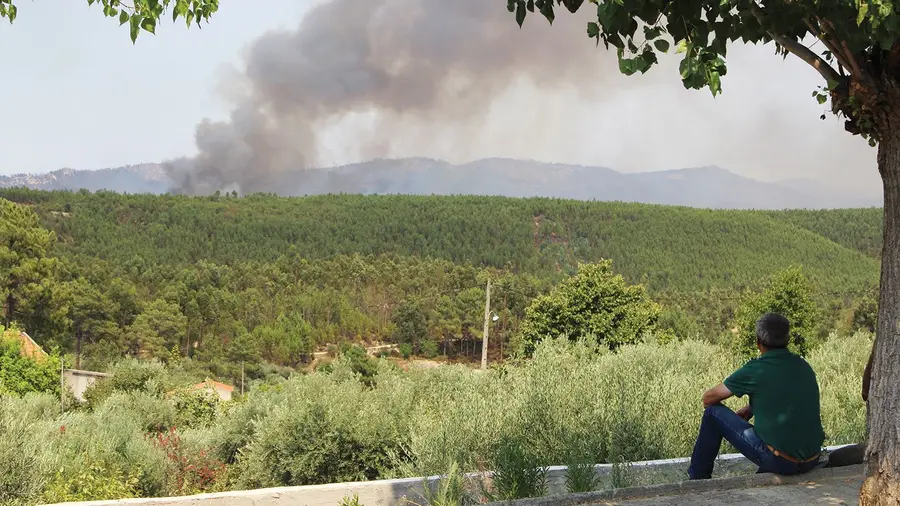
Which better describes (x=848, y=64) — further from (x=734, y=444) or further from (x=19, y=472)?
(x=19, y=472)

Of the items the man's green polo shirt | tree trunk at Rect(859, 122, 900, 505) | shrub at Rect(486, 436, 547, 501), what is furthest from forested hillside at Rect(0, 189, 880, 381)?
tree trunk at Rect(859, 122, 900, 505)

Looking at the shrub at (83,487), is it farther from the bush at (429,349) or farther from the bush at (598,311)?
the bush at (429,349)

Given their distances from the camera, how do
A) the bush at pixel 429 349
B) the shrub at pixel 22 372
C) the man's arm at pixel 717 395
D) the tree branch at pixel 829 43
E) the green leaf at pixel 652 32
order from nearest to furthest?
the green leaf at pixel 652 32 < the tree branch at pixel 829 43 < the man's arm at pixel 717 395 < the shrub at pixel 22 372 < the bush at pixel 429 349

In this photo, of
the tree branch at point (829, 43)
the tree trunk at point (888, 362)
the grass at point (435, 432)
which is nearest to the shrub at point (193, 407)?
the grass at point (435, 432)

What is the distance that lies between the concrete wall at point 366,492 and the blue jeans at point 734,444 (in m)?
0.40

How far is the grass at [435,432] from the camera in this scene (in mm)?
5840

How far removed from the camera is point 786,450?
401 centimetres

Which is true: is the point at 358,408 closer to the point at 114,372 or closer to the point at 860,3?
the point at 860,3

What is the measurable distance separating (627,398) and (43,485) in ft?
17.6

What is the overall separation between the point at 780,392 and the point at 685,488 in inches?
30.0

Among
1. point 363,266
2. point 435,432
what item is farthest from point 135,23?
point 363,266

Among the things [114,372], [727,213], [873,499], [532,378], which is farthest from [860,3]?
[727,213]

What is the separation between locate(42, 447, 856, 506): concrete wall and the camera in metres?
4.47

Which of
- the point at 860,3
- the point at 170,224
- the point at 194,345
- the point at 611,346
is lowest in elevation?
the point at 194,345
